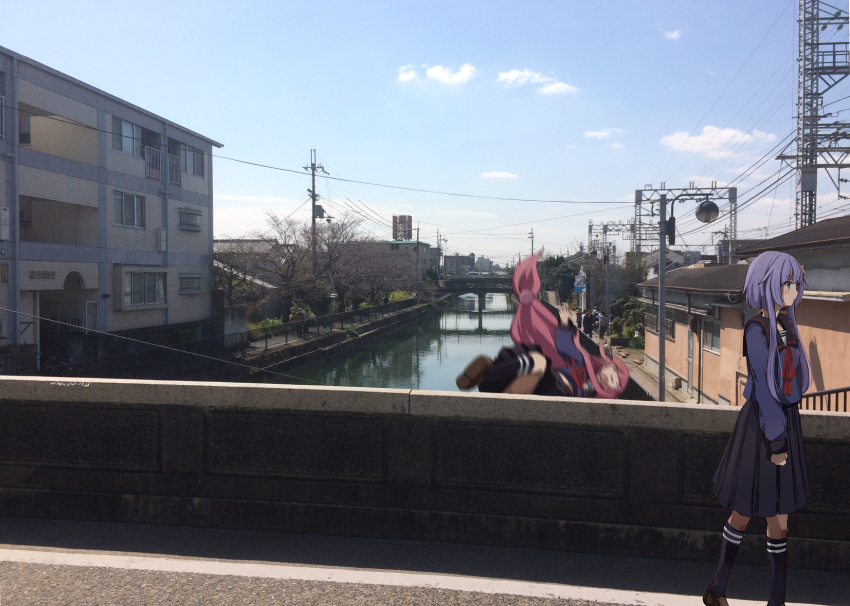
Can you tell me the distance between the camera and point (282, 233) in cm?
4016

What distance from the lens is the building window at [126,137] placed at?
80.3ft

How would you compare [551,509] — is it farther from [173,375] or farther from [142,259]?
[142,259]

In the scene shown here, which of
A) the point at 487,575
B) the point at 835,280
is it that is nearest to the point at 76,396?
the point at 487,575

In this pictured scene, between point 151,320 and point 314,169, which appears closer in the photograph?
point 151,320

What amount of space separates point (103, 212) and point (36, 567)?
22.9 m

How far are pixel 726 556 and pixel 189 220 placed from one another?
29806 millimetres

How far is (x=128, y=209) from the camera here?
2570 cm

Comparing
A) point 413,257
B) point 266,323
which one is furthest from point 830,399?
point 413,257

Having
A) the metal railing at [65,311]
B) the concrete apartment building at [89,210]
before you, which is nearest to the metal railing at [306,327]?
the concrete apartment building at [89,210]

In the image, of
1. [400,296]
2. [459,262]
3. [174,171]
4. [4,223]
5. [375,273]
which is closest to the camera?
[4,223]

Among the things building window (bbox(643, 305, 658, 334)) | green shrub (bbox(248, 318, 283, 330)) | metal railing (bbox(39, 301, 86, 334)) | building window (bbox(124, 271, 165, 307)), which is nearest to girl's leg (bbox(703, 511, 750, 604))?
building window (bbox(643, 305, 658, 334))

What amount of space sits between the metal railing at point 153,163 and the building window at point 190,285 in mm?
4879

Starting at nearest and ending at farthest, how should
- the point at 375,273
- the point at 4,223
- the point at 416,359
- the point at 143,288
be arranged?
1. the point at 4,223
2. the point at 143,288
3. the point at 416,359
4. the point at 375,273

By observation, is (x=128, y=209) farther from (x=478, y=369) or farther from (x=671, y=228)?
(x=478, y=369)
